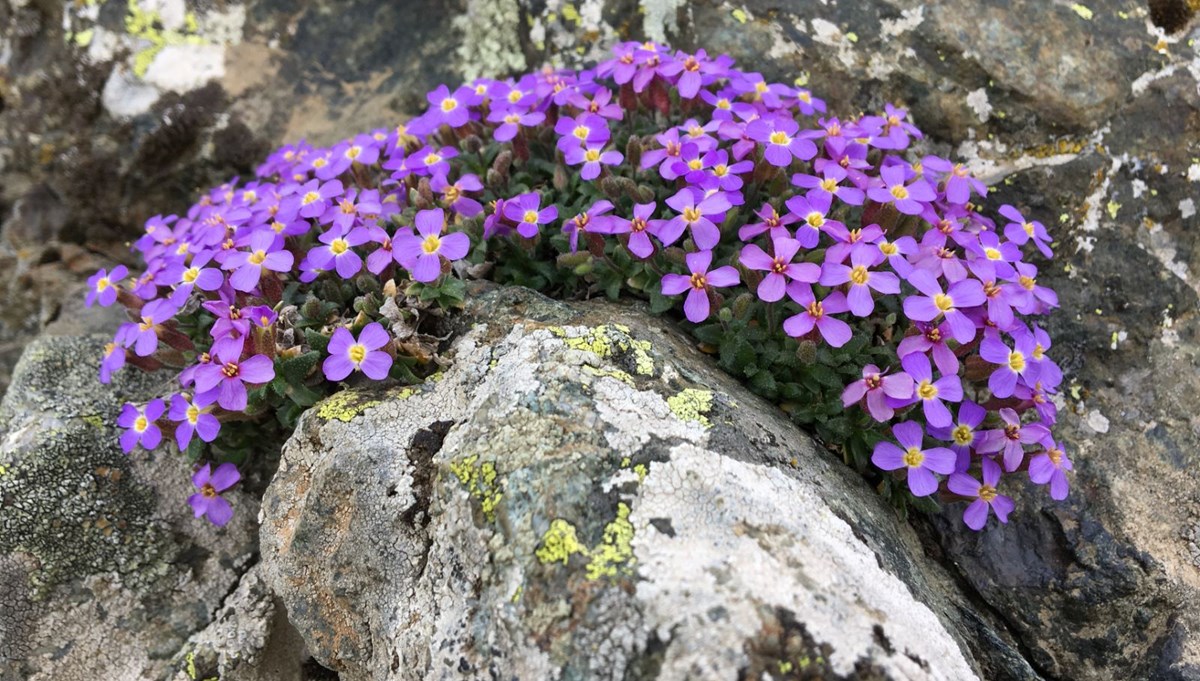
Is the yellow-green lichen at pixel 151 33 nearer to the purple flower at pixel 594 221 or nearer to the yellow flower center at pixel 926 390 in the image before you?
the purple flower at pixel 594 221

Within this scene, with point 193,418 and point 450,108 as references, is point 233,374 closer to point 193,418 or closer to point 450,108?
point 193,418

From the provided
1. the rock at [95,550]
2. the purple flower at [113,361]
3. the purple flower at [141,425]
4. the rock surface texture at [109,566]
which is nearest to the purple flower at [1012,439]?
the rock surface texture at [109,566]

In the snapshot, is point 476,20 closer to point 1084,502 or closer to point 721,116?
point 721,116

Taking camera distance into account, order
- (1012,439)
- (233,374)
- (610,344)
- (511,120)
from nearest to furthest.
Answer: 1. (610,344)
2. (233,374)
3. (1012,439)
4. (511,120)

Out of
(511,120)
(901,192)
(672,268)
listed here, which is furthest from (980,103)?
(511,120)

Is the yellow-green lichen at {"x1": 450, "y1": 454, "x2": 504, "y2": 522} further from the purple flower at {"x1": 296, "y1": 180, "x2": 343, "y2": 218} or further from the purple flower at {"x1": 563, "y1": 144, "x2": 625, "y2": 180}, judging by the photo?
the purple flower at {"x1": 296, "y1": 180, "x2": 343, "y2": 218}

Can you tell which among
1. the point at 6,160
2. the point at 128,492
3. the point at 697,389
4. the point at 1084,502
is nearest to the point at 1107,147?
the point at 1084,502
